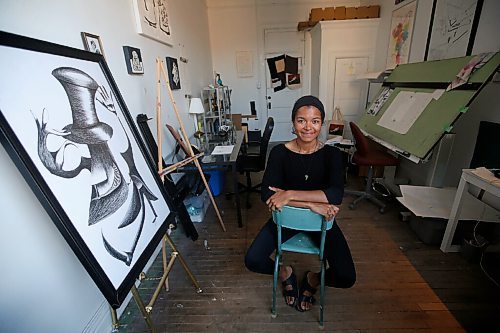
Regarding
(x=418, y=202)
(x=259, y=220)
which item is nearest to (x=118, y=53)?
(x=259, y=220)

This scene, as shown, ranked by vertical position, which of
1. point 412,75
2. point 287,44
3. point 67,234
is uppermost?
point 287,44

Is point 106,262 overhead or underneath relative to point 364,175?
overhead

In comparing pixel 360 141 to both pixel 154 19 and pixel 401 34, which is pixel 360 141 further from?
pixel 154 19

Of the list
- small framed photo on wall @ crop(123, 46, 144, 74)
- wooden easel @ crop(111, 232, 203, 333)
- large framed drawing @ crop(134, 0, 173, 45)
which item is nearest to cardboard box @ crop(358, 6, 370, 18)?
large framed drawing @ crop(134, 0, 173, 45)

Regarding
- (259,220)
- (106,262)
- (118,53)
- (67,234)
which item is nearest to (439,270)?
(259,220)

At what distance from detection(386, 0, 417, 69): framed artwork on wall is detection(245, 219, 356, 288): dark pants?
2.93 m

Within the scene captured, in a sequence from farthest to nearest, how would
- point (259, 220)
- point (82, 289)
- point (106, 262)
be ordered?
point (259, 220), point (82, 289), point (106, 262)

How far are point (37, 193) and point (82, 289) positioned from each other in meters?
0.84

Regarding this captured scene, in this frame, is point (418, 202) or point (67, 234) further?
point (418, 202)

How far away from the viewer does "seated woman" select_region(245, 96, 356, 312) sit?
138 cm

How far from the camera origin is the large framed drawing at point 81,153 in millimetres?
746

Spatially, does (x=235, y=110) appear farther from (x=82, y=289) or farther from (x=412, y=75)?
(x=82, y=289)

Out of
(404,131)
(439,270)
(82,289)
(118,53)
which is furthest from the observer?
(404,131)

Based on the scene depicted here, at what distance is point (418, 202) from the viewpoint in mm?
2145
